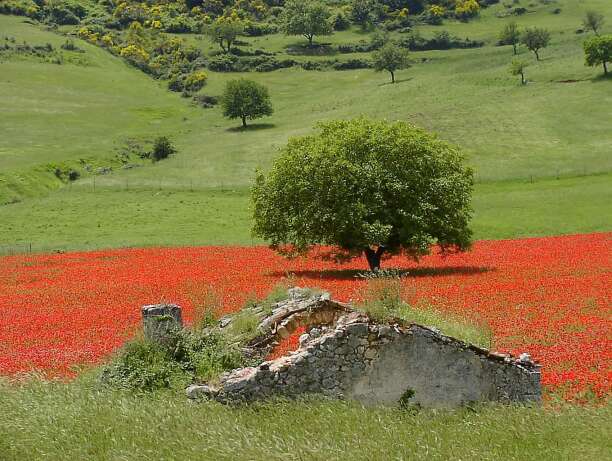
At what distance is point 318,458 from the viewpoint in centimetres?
1102

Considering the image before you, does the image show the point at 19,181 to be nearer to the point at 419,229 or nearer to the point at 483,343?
the point at 419,229

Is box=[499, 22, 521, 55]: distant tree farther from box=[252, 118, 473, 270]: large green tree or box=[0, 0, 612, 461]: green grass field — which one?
box=[252, 118, 473, 270]: large green tree

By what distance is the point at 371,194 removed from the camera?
38.2 meters

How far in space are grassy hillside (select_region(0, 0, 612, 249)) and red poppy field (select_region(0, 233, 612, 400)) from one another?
13249 millimetres

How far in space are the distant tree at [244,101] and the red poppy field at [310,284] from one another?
90.4 metres

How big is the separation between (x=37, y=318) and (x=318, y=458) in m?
21.1

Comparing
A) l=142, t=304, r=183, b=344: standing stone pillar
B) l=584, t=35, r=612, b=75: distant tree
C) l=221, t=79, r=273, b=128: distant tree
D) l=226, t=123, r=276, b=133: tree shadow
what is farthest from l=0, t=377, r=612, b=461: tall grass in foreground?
l=584, t=35, r=612, b=75: distant tree

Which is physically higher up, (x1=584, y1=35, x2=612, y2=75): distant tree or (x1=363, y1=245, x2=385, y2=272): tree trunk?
(x1=584, y1=35, x2=612, y2=75): distant tree

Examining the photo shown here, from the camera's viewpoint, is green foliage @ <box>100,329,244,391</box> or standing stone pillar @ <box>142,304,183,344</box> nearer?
green foliage @ <box>100,329,244,391</box>

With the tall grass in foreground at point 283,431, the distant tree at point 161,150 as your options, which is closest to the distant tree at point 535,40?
the distant tree at point 161,150

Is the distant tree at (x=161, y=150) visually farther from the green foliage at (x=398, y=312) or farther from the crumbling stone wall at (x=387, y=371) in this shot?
the crumbling stone wall at (x=387, y=371)

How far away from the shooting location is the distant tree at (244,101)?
139m

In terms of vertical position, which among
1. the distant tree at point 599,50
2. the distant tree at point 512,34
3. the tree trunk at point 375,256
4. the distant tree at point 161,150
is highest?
the distant tree at point 512,34

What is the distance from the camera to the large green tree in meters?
37.8
